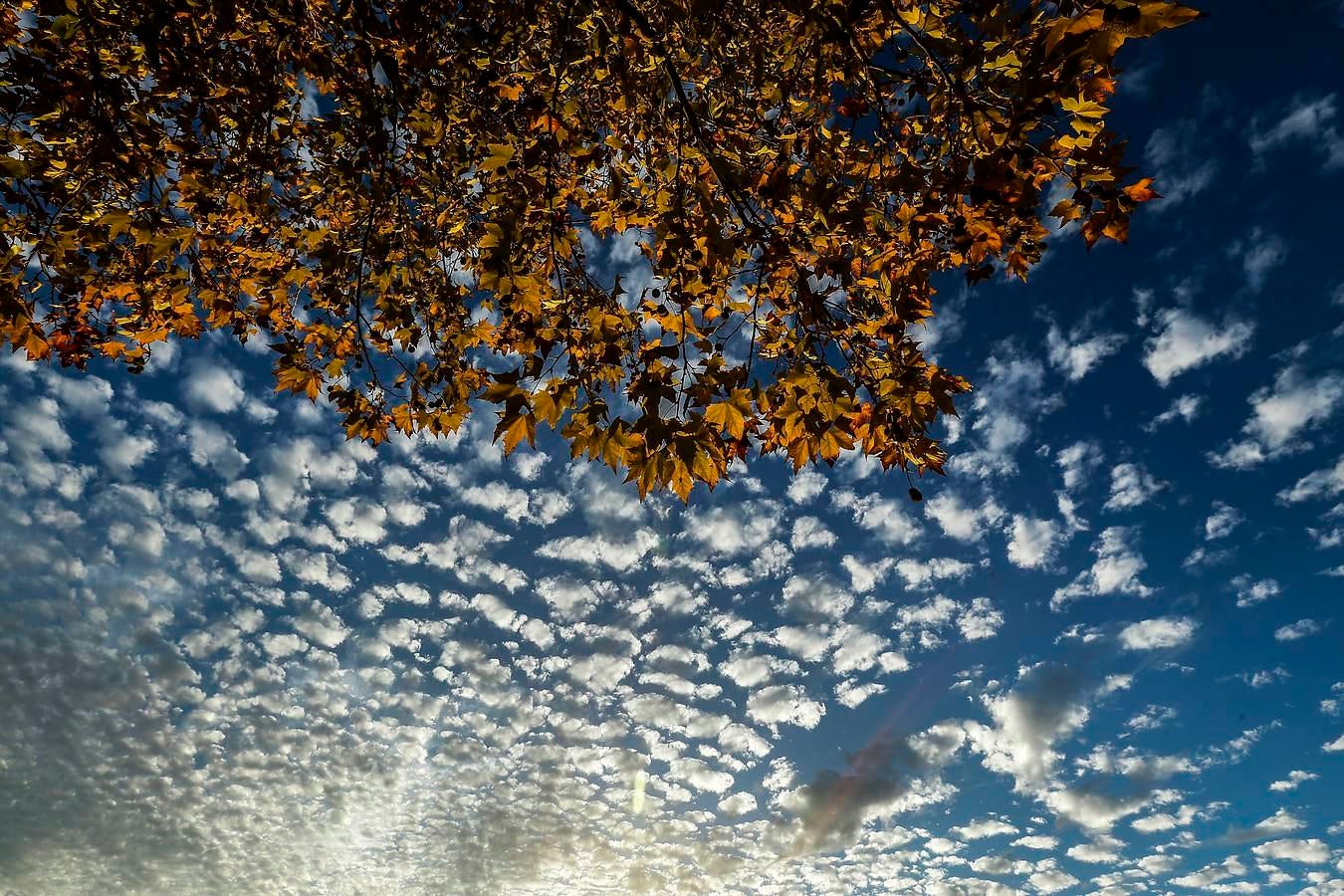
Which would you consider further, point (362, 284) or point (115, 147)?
point (362, 284)

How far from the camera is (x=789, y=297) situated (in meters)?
5.21

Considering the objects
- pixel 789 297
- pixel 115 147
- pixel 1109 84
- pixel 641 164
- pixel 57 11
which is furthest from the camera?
pixel 641 164

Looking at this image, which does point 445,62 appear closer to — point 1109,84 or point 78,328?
point 78,328

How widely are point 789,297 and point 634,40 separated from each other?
2.26m

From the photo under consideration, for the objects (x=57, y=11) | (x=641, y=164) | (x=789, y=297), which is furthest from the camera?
(x=641, y=164)

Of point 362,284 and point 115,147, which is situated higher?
point 362,284

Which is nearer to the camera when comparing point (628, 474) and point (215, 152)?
point (628, 474)

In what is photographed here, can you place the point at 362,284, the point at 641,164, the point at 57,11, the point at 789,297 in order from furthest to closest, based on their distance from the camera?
1. the point at 362,284
2. the point at 641,164
3. the point at 789,297
4. the point at 57,11

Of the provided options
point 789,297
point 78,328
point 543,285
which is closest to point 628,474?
point 543,285

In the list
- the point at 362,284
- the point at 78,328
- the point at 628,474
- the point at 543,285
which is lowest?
the point at 628,474

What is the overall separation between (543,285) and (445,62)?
2.83m

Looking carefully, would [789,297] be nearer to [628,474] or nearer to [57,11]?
[628,474]

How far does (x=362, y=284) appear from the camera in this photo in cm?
617

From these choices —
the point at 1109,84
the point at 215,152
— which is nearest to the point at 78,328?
the point at 215,152
